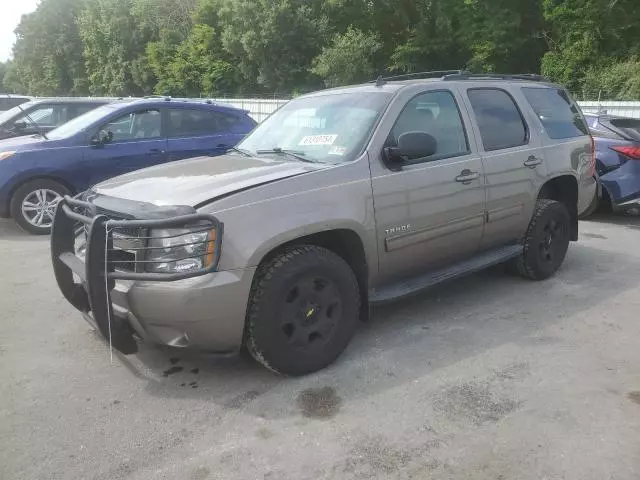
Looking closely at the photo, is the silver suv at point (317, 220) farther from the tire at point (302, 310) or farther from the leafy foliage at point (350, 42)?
the leafy foliage at point (350, 42)

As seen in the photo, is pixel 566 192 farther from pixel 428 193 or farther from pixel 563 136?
pixel 428 193

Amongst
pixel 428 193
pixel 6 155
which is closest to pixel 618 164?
pixel 428 193

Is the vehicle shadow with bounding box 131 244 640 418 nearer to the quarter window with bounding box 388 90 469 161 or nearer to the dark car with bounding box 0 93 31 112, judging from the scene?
the quarter window with bounding box 388 90 469 161

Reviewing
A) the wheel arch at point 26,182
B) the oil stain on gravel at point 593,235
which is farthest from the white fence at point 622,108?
the wheel arch at point 26,182

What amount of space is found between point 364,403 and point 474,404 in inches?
24.1

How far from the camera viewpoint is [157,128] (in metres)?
8.21

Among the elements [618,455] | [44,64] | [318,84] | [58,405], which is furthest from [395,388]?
[44,64]

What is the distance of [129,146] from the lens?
310 inches

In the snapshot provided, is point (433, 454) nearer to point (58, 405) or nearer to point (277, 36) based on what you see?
point (58, 405)

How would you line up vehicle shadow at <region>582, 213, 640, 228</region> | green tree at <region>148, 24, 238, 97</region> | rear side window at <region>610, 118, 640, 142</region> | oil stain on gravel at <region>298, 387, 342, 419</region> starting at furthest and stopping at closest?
green tree at <region>148, 24, 238, 97</region>, vehicle shadow at <region>582, 213, 640, 228</region>, rear side window at <region>610, 118, 640, 142</region>, oil stain on gravel at <region>298, 387, 342, 419</region>

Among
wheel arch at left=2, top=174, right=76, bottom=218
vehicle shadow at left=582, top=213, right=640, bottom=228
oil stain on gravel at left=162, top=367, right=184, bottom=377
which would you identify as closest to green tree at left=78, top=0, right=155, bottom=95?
wheel arch at left=2, top=174, right=76, bottom=218

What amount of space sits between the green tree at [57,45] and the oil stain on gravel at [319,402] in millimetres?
62160

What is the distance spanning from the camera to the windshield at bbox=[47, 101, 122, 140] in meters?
7.68

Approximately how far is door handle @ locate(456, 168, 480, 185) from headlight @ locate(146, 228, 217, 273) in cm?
209
